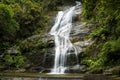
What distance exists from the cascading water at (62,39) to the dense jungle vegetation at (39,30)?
4.93 ft

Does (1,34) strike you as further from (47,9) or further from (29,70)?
(47,9)

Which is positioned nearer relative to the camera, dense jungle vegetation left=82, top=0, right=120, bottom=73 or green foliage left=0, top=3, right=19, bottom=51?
dense jungle vegetation left=82, top=0, right=120, bottom=73

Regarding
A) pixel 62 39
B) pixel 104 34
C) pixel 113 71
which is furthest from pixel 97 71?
pixel 62 39

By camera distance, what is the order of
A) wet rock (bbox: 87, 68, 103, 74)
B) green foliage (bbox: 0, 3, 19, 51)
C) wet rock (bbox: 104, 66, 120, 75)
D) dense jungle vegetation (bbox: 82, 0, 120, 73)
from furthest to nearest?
green foliage (bbox: 0, 3, 19, 51), wet rock (bbox: 87, 68, 103, 74), wet rock (bbox: 104, 66, 120, 75), dense jungle vegetation (bbox: 82, 0, 120, 73)

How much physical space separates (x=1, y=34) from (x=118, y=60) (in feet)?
53.0

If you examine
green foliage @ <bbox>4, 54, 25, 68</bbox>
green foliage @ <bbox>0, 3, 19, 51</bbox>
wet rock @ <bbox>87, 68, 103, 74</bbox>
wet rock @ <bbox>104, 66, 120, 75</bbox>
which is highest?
green foliage @ <bbox>0, 3, 19, 51</bbox>

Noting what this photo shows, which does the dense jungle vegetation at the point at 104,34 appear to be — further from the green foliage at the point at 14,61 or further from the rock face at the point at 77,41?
the green foliage at the point at 14,61

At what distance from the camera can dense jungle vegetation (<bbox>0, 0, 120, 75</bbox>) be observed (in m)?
22.5

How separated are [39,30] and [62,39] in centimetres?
598

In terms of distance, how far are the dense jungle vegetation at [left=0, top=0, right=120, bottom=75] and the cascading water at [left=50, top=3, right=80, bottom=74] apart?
1502mm

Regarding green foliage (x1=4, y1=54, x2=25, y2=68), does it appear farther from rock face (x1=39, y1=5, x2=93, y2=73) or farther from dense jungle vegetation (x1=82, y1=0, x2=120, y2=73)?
dense jungle vegetation (x1=82, y1=0, x2=120, y2=73)

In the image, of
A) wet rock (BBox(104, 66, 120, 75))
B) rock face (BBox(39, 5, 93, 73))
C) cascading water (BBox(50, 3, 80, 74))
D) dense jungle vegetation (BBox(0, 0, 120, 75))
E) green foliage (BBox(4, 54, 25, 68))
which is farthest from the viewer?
green foliage (BBox(4, 54, 25, 68))

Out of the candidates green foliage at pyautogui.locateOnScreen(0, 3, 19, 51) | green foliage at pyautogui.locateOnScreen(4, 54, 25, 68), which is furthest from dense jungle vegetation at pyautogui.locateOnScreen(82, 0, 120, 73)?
green foliage at pyautogui.locateOnScreen(0, 3, 19, 51)

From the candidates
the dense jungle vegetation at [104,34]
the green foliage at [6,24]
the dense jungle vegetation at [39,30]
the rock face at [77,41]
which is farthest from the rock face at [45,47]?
the green foliage at [6,24]
